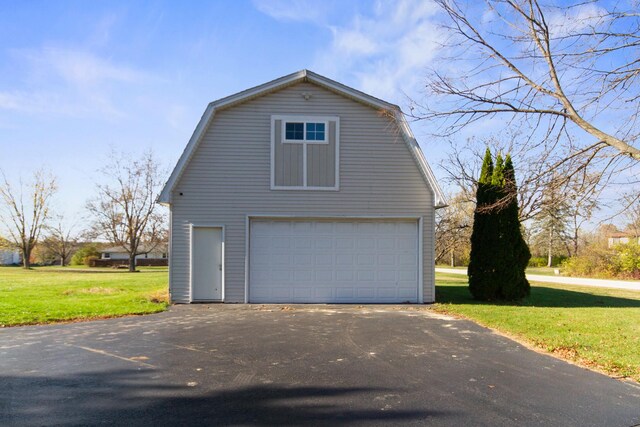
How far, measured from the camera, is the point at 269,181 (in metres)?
12.9

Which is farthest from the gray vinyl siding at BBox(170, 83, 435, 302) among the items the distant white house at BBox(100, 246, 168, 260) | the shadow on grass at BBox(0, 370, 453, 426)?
the distant white house at BBox(100, 246, 168, 260)

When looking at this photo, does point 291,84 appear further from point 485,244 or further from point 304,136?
point 485,244

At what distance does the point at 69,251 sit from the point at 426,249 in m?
59.0

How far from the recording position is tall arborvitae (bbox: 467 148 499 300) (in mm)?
13586

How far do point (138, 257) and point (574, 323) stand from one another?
6052 cm

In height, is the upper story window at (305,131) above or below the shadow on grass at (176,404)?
above

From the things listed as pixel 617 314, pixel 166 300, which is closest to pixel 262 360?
pixel 166 300

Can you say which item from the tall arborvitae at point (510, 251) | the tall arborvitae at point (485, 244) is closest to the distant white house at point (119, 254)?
the tall arborvitae at point (485, 244)

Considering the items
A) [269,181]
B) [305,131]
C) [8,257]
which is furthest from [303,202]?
[8,257]

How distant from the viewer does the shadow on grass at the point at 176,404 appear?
14.2ft

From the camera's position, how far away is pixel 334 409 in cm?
461

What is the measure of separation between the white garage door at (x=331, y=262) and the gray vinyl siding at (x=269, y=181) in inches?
14.8

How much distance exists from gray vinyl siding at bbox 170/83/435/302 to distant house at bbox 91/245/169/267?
127ft

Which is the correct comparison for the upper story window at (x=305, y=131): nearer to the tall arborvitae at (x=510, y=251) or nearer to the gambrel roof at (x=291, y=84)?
the gambrel roof at (x=291, y=84)
